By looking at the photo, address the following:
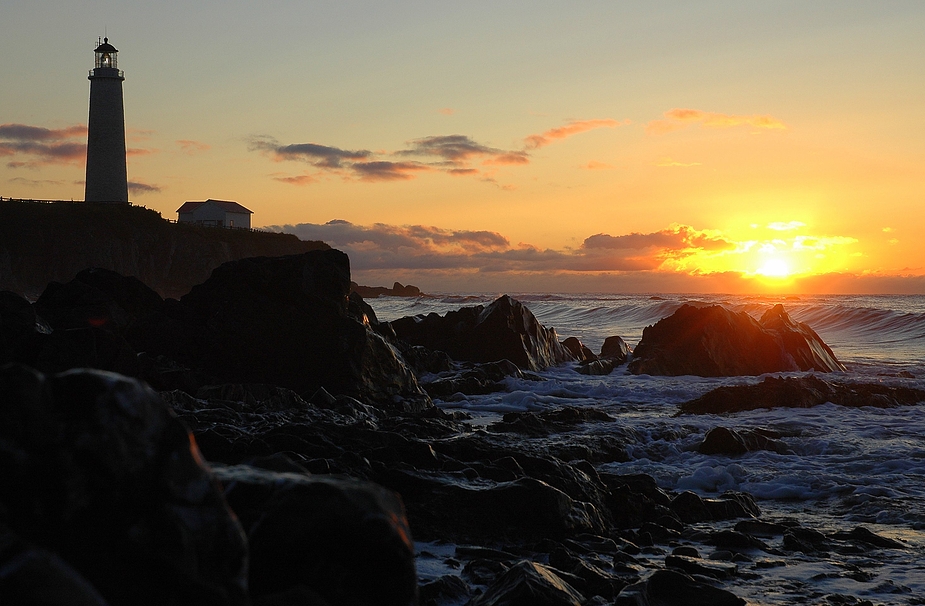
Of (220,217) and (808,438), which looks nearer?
(808,438)

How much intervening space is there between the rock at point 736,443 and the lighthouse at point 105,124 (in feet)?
195

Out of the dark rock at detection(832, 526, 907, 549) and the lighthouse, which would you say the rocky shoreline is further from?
the lighthouse

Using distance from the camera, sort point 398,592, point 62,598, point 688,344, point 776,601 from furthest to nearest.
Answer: point 688,344 → point 776,601 → point 398,592 → point 62,598

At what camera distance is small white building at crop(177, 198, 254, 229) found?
85938mm

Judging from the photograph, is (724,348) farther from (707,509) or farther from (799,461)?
(707,509)

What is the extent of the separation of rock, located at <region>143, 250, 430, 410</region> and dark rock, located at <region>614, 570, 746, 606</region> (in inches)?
403

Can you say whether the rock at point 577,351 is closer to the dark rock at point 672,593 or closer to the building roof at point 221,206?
the dark rock at point 672,593

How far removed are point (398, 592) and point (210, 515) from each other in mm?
837

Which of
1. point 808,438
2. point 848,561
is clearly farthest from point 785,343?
point 848,561

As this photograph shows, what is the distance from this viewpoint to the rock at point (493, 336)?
78.4 ft

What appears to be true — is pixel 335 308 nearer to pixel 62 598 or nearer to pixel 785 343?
pixel 785 343

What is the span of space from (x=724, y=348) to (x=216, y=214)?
72112 millimetres

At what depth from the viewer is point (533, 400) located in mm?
17828

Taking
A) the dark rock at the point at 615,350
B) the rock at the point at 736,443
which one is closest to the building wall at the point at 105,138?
the dark rock at the point at 615,350
